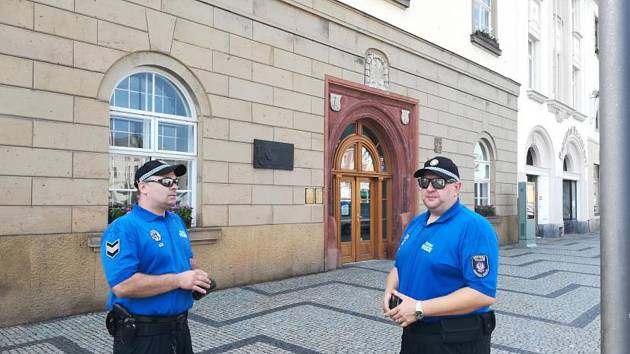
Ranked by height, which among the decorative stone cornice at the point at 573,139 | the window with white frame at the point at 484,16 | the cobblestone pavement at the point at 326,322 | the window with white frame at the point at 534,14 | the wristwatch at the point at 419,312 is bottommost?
the cobblestone pavement at the point at 326,322

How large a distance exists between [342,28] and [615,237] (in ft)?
29.4

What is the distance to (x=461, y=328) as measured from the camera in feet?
8.19

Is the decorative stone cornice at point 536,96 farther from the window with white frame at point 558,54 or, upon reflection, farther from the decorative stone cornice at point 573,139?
the decorative stone cornice at point 573,139

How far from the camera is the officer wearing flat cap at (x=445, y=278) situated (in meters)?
2.43

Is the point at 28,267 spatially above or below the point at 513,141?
below

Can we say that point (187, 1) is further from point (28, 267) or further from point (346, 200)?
point (346, 200)

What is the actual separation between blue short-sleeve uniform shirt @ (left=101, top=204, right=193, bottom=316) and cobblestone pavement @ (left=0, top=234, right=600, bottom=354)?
234 centimetres

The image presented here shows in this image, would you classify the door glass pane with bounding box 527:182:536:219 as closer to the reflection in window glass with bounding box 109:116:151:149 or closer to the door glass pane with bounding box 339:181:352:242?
the door glass pane with bounding box 339:181:352:242

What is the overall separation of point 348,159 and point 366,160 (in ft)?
2.11

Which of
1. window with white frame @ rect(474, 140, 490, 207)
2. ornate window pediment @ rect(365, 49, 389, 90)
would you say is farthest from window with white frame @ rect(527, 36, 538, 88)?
ornate window pediment @ rect(365, 49, 389, 90)

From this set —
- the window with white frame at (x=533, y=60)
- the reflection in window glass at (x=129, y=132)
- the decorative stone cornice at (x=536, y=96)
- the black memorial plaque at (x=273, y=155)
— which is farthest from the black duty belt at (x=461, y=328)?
the window with white frame at (x=533, y=60)

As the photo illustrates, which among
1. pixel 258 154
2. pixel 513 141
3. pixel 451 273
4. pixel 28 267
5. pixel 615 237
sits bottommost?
pixel 28 267

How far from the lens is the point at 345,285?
8.33m

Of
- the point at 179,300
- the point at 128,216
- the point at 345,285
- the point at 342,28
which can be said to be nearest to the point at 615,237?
the point at 179,300
